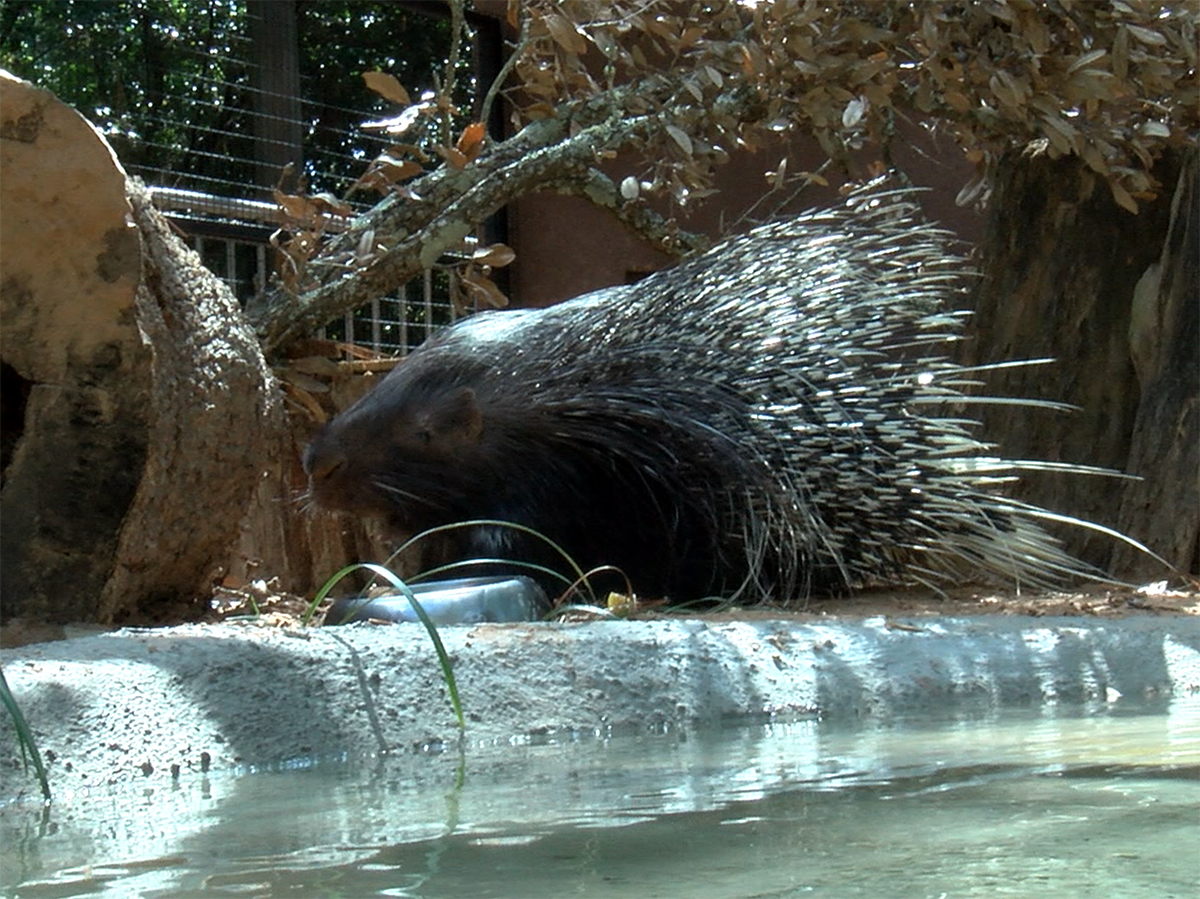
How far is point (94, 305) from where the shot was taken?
3.28 meters

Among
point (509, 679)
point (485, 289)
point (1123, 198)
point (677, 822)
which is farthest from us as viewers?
point (485, 289)

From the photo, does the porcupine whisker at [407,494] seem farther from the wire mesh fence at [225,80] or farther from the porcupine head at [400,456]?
the wire mesh fence at [225,80]

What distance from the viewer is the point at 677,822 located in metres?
1.76

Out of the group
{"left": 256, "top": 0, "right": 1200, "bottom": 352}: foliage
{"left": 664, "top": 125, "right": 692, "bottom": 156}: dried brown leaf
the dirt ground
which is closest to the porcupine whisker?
the dirt ground

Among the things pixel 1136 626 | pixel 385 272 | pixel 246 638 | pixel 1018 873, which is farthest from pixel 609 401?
pixel 1018 873

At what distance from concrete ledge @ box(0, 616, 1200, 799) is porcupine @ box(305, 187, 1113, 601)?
2.83 ft

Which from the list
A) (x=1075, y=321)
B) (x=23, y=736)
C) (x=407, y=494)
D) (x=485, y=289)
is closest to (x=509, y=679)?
(x=23, y=736)

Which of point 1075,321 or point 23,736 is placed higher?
point 1075,321

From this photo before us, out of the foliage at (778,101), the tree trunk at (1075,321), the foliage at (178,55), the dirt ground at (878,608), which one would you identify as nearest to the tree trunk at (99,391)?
the dirt ground at (878,608)

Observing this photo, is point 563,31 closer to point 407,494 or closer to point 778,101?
point 778,101

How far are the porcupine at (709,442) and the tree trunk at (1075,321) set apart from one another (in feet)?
2.03

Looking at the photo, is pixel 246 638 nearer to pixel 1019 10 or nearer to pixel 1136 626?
pixel 1136 626

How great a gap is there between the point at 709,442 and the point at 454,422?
664mm

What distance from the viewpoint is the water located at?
142 cm
